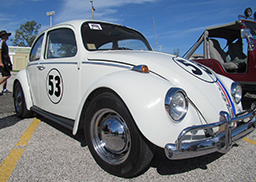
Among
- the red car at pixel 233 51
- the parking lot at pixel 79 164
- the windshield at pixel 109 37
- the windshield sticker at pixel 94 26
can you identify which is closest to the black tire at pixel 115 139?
the parking lot at pixel 79 164

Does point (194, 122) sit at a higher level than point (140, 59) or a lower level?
lower

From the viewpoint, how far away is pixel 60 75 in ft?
9.48

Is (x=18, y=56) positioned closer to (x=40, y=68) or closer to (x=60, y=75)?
(x=40, y=68)

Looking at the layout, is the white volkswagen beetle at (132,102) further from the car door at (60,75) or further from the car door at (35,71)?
the car door at (35,71)

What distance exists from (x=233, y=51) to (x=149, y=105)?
519 centimetres

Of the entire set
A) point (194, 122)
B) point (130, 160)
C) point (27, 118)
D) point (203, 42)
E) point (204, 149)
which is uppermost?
point (203, 42)

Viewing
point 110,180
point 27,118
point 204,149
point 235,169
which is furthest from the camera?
point 27,118

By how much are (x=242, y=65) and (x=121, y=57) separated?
13.9 ft

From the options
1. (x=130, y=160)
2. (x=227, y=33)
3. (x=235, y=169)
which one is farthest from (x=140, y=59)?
(x=227, y=33)

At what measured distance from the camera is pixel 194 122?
6.00ft

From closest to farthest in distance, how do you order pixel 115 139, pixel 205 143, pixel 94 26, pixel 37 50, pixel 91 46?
pixel 205 143
pixel 115 139
pixel 91 46
pixel 94 26
pixel 37 50

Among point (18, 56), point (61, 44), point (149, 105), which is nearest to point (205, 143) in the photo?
point (149, 105)

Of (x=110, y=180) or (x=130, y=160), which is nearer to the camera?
(x=130, y=160)

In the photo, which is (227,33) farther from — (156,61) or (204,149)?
(204,149)
